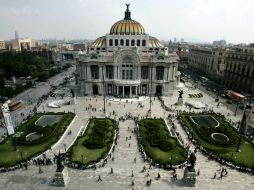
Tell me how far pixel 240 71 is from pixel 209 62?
32193 millimetres

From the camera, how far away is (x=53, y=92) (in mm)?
84812

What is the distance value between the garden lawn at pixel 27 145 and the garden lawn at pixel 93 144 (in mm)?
5173

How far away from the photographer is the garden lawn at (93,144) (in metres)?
41.1

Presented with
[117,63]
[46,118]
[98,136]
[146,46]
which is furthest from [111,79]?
[98,136]

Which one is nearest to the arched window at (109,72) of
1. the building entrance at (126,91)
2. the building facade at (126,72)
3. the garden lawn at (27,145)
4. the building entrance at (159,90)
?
the building facade at (126,72)

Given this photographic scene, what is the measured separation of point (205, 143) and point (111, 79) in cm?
4283

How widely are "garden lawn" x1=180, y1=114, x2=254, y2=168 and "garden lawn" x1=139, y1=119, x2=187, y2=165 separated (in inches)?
215

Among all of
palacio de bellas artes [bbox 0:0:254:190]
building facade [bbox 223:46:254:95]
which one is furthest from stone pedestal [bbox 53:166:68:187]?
building facade [bbox 223:46:254:95]

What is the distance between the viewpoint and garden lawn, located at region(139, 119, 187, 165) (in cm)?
4078

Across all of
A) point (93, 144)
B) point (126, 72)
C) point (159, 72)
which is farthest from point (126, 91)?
point (93, 144)

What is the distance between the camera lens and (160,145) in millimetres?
44656

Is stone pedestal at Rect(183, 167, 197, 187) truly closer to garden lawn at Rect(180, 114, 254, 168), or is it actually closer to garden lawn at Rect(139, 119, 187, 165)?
garden lawn at Rect(139, 119, 187, 165)

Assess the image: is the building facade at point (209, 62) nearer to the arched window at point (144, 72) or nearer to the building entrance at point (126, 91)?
the arched window at point (144, 72)

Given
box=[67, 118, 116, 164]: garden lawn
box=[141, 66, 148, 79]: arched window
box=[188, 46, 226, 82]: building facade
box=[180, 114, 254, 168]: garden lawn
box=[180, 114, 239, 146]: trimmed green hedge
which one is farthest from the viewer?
box=[188, 46, 226, 82]: building facade
